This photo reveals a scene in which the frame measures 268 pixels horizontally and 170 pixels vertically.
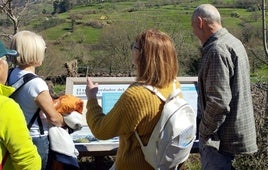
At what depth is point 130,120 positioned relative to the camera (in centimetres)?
277

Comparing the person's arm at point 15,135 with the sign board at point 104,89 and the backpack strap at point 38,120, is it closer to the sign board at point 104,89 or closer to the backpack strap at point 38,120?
the backpack strap at point 38,120

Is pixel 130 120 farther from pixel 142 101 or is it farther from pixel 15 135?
pixel 15 135

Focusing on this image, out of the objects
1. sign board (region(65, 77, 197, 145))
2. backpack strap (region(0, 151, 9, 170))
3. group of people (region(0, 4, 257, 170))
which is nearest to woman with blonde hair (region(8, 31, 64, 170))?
group of people (region(0, 4, 257, 170))

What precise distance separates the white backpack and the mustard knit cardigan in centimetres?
4

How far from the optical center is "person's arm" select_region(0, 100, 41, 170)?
7.21ft

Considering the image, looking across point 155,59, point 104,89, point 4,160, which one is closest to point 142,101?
point 155,59

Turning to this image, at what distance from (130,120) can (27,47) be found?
3.00 ft

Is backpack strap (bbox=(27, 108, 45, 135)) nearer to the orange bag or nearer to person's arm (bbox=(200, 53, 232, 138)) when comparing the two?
the orange bag

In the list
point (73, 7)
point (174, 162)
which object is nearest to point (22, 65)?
point (174, 162)

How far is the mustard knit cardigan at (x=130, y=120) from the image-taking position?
2.75 m

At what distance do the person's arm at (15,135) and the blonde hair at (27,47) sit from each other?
99 centimetres

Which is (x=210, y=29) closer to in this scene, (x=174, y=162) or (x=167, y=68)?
(x=167, y=68)

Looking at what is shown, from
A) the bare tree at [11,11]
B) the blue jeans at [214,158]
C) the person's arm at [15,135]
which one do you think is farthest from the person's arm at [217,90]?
the bare tree at [11,11]

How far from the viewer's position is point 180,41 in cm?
1669
